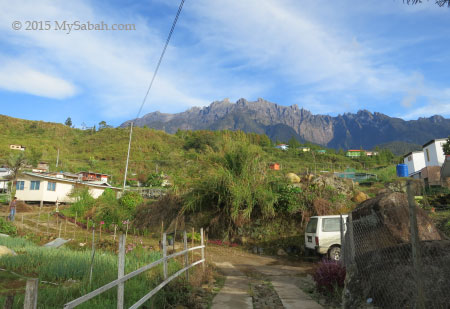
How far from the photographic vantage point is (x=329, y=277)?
668cm

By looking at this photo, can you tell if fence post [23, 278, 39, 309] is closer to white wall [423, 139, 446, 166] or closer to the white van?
the white van

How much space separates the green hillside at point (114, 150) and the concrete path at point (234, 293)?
31.7 m

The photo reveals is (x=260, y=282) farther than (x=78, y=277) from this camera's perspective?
Yes

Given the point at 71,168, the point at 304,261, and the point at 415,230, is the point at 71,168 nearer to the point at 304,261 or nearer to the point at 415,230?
the point at 304,261

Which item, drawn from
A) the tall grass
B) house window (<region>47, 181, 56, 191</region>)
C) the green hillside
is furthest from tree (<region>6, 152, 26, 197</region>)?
the tall grass

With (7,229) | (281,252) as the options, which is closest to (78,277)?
(281,252)

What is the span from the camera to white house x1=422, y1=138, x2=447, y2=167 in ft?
111

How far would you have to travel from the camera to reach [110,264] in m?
6.74

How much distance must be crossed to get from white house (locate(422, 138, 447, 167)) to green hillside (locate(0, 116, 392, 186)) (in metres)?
13.2

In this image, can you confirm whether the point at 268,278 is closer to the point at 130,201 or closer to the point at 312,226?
the point at 312,226

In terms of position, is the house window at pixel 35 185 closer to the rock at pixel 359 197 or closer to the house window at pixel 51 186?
the house window at pixel 51 186

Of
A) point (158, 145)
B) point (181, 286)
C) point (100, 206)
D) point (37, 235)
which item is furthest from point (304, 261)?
point (158, 145)

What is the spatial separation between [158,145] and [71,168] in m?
24.7

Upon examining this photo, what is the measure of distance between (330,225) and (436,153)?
3012 centimetres
